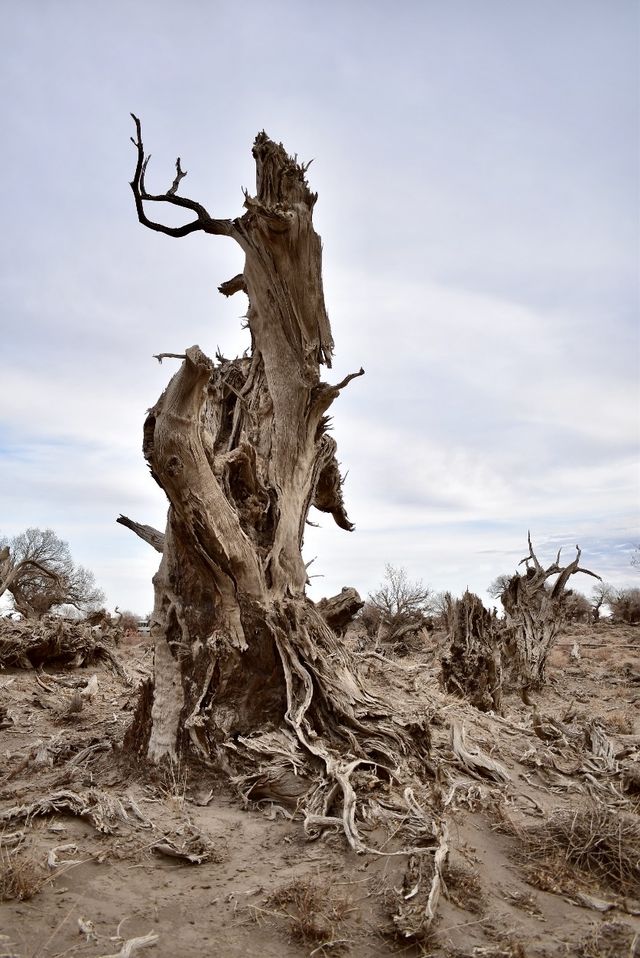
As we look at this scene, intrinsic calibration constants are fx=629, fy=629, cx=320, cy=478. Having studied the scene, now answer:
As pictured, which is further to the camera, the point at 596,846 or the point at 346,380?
the point at 346,380

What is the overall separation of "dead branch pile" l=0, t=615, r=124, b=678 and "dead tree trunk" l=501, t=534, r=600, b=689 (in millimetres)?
7539

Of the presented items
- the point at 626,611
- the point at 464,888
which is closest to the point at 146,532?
the point at 464,888

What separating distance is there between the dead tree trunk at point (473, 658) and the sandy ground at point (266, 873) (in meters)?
2.94

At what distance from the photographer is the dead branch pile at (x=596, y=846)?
3791mm

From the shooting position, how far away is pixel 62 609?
32.2 metres

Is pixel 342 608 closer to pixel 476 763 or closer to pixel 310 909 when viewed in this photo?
pixel 476 763

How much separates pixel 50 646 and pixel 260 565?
304 inches

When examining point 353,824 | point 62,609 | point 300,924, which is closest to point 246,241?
point 353,824

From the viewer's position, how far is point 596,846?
3.98 metres

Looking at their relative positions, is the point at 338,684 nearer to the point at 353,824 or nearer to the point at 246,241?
the point at 353,824

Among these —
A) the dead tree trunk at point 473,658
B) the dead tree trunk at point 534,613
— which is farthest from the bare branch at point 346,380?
the dead tree trunk at point 534,613

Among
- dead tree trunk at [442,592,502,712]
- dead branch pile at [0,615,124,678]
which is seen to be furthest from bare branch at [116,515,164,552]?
dead branch pile at [0,615,124,678]

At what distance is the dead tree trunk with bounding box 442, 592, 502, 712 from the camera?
31.2 feet

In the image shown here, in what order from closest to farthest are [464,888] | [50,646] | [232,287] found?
[464,888] < [232,287] < [50,646]
